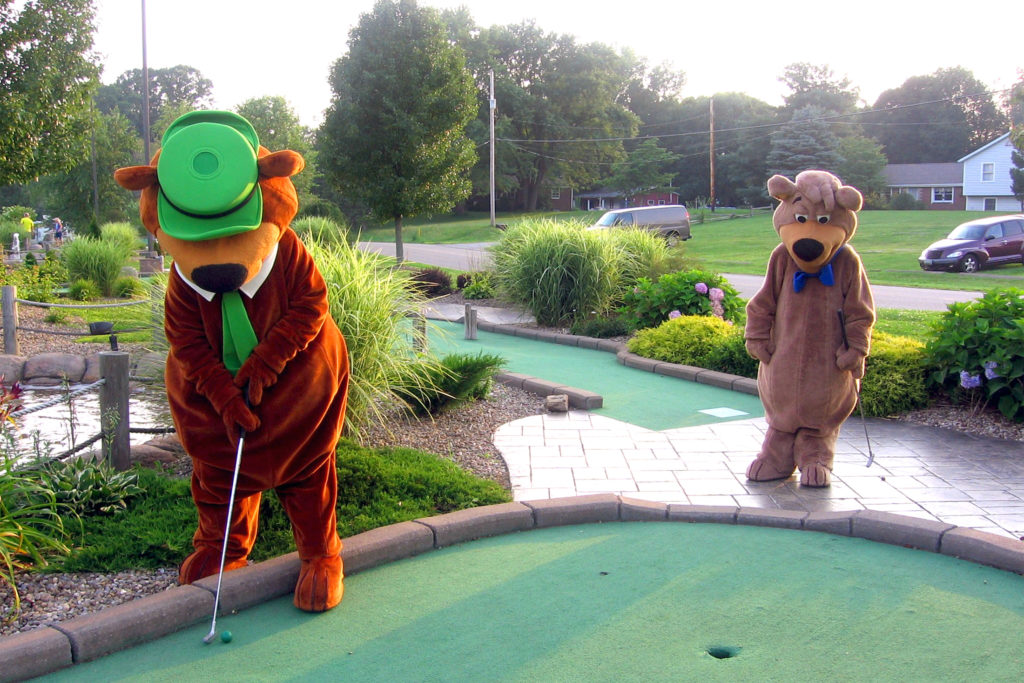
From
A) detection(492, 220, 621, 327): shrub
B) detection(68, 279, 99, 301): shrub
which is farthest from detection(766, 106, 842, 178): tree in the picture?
detection(68, 279, 99, 301): shrub

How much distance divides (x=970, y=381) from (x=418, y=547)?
4957 millimetres

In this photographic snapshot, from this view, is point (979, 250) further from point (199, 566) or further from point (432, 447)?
point (199, 566)

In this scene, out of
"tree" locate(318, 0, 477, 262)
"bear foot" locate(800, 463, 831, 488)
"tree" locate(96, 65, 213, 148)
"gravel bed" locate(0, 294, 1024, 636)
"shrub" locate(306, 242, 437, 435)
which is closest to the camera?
"gravel bed" locate(0, 294, 1024, 636)

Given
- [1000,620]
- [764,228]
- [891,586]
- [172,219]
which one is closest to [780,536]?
[891,586]

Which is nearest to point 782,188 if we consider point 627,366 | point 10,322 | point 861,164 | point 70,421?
point 70,421

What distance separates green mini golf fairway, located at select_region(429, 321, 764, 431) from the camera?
762 cm

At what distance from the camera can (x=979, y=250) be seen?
24625 millimetres

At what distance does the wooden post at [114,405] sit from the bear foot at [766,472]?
13.3 ft

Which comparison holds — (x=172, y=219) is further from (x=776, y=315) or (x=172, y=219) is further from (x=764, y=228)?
(x=764, y=228)

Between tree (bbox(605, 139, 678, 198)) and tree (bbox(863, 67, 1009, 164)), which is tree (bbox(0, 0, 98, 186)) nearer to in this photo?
tree (bbox(605, 139, 678, 198))

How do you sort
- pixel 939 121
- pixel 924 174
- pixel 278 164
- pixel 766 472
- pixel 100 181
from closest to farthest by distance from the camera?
1. pixel 278 164
2. pixel 766 472
3. pixel 100 181
4. pixel 924 174
5. pixel 939 121

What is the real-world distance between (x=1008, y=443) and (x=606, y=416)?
10.4 ft

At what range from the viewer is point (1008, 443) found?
6543 millimetres

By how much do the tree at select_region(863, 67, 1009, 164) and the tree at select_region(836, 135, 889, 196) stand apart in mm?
23406
